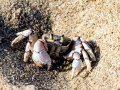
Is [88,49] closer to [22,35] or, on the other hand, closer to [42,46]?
[42,46]

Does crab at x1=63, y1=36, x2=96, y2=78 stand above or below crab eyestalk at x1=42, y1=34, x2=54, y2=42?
below

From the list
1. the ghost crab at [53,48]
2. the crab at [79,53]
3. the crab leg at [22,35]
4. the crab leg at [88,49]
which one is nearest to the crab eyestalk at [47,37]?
the ghost crab at [53,48]

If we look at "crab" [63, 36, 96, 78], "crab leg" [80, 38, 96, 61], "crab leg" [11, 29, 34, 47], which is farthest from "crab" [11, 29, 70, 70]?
"crab leg" [80, 38, 96, 61]

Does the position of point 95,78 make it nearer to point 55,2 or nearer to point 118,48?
point 118,48

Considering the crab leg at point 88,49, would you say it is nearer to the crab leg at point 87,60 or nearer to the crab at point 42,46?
the crab leg at point 87,60

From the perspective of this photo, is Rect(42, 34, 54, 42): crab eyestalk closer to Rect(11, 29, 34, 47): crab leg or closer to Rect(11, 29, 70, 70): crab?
Rect(11, 29, 70, 70): crab

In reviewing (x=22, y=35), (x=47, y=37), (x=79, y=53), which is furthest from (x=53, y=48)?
(x=22, y=35)

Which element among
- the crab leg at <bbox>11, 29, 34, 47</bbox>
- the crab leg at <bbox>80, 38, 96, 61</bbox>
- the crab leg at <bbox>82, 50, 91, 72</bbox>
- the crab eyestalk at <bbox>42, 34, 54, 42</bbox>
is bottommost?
the crab leg at <bbox>82, 50, 91, 72</bbox>
